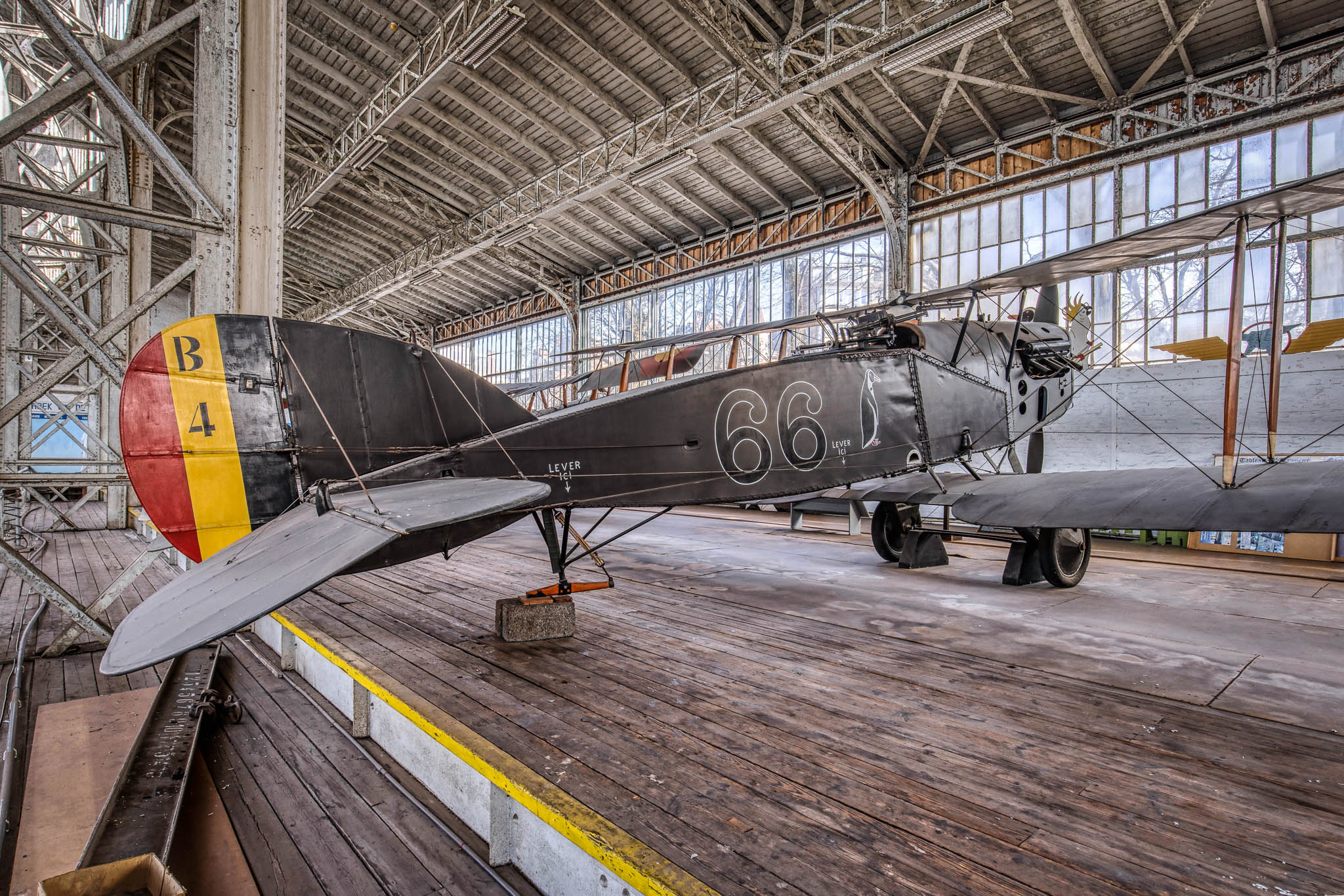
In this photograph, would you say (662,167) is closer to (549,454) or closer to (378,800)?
(549,454)

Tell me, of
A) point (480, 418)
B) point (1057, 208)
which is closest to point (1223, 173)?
point (1057, 208)

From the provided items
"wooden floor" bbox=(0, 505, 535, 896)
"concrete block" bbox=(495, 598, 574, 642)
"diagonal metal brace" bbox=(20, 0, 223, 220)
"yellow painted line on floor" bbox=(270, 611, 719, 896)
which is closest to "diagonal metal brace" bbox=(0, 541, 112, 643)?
"wooden floor" bbox=(0, 505, 535, 896)

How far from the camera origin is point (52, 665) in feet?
15.0

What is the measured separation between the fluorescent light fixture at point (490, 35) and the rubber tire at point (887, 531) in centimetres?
1050

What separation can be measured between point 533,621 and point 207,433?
2223 millimetres

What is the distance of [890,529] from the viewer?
7504 millimetres

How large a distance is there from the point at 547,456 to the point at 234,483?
69.3 inches

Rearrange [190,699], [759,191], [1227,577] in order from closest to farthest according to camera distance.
→ 1. [190,699]
2. [1227,577]
3. [759,191]

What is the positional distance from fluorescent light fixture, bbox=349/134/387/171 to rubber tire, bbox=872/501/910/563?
51.6 ft

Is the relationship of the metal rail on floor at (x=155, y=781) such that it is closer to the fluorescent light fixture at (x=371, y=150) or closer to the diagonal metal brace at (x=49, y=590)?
the diagonal metal brace at (x=49, y=590)

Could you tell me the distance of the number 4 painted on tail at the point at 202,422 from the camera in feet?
10.6

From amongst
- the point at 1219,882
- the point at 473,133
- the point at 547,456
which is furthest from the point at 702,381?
the point at 473,133

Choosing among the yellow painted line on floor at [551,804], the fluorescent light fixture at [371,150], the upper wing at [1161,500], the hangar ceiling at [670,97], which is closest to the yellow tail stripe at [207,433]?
the yellow painted line on floor at [551,804]

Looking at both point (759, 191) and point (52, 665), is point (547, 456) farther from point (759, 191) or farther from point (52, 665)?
point (759, 191)
